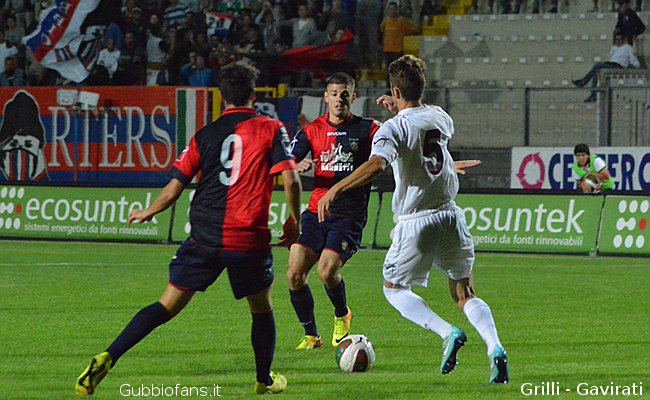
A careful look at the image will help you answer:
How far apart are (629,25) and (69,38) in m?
12.6

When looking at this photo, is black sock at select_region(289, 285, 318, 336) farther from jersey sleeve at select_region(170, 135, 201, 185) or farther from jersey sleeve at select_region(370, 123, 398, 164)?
jersey sleeve at select_region(170, 135, 201, 185)

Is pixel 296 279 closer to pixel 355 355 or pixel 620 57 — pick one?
pixel 355 355

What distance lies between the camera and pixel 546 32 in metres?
28.9

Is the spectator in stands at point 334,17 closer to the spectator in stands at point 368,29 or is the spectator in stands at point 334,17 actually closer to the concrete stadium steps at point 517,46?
the spectator in stands at point 368,29

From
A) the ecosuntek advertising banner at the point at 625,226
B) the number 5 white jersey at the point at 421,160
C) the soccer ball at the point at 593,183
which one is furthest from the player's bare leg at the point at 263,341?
the soccer ball at the point at 593,183

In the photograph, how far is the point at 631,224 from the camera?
2041cm

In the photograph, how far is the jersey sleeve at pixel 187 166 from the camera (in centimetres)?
765

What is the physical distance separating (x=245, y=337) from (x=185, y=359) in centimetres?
142

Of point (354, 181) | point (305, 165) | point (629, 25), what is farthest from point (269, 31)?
point (354, 181)

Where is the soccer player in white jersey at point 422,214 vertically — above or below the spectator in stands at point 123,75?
below

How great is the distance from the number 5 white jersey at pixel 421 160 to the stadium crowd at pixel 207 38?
62.4 ft

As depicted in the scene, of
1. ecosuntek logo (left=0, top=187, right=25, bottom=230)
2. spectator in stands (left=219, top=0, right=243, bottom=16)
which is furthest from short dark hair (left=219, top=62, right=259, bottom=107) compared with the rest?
spectator in stands (left=219, top=0, right=243, bottom=16)

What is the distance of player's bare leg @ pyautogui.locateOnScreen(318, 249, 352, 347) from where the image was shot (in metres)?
10.4

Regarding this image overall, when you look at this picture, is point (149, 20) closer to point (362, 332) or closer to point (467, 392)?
point (362, 332)
